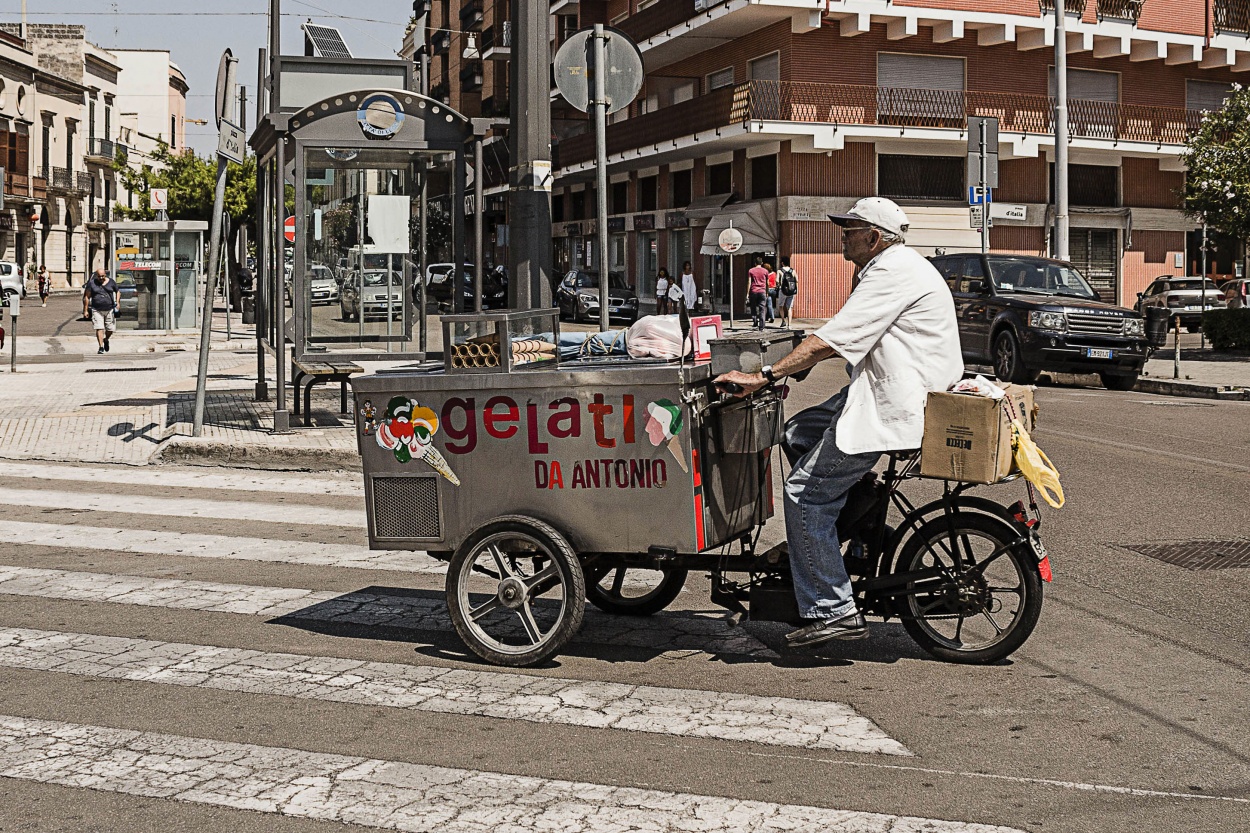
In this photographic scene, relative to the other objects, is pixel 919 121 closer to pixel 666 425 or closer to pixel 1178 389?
pixel 1178 389

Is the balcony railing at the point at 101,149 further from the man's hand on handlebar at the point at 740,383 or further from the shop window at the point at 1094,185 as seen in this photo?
the man's hand on handlebar at the point at 740,383

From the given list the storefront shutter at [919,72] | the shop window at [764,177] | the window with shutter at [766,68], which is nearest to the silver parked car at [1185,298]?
the storefront shutter at [919,72]

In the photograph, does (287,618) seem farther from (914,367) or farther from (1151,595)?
(1151,595)

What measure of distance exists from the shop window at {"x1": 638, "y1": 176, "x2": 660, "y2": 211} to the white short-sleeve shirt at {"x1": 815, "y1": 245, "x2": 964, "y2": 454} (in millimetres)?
42926

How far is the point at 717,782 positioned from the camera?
4383mm

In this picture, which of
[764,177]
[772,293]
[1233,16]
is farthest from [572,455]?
[1233,16]

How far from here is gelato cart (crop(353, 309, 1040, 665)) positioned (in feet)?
18.3

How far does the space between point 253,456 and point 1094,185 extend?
36.4 m

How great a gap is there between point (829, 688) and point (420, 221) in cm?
1055

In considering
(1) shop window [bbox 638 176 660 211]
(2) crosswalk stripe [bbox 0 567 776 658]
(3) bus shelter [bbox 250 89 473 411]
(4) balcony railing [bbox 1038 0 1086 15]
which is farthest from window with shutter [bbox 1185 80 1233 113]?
(2) crosswalk stripe [bbox 0 567 776 658]

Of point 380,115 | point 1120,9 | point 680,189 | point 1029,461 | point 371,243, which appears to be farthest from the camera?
point 680,189

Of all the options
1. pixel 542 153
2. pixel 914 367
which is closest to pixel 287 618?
pixel 914 367

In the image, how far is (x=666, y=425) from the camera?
5531 mm

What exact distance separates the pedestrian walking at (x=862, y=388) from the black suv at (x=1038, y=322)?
47.2 ft
